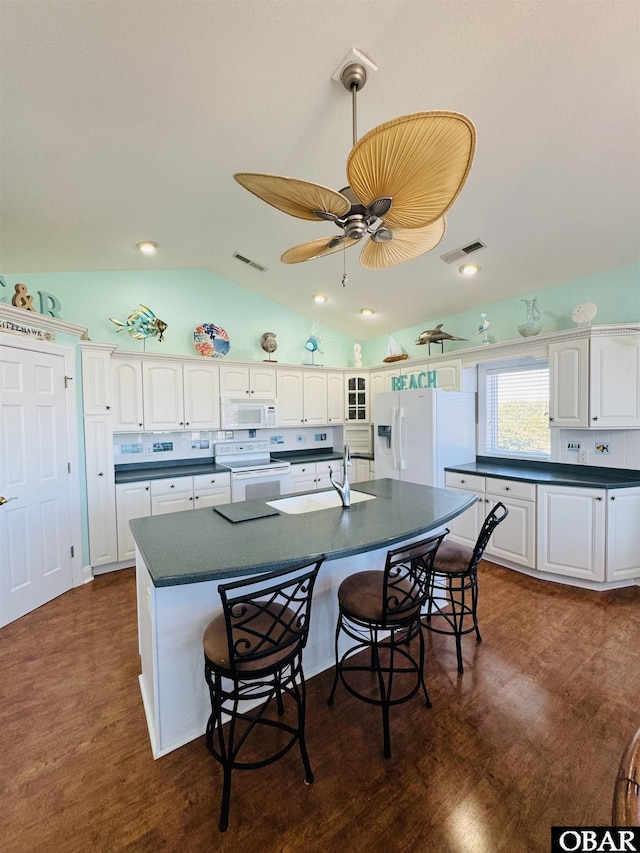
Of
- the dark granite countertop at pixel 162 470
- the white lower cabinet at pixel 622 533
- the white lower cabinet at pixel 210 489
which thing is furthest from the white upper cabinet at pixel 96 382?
the white lower cabinet at pixel 622 533

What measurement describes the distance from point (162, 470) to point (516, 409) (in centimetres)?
403

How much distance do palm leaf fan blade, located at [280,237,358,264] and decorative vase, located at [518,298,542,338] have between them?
2.55 meters

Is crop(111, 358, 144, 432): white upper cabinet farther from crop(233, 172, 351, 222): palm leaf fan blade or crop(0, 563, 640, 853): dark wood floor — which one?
crop(233, 172, 351, 222): palm leaf fan blade

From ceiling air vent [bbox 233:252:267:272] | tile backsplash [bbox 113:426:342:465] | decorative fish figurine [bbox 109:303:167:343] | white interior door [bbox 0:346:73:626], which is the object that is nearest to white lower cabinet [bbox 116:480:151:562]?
white interior door [bbox 0:346:73:626]

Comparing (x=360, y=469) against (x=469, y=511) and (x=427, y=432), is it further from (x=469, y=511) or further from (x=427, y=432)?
(x=469, y=511)

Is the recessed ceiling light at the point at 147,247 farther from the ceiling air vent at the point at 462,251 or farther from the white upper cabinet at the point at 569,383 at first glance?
the white upper cabinet at the point at 569,383

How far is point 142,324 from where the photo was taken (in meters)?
3.83

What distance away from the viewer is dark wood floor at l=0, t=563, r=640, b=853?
125cm

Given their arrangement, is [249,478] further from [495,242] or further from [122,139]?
[495,242]

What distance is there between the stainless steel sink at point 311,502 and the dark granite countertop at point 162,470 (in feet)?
5.66

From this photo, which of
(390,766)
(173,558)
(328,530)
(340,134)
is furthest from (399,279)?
(390,766)

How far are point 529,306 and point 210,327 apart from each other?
3.57 metres

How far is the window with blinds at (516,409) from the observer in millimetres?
3723

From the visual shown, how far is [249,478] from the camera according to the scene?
410 cm
